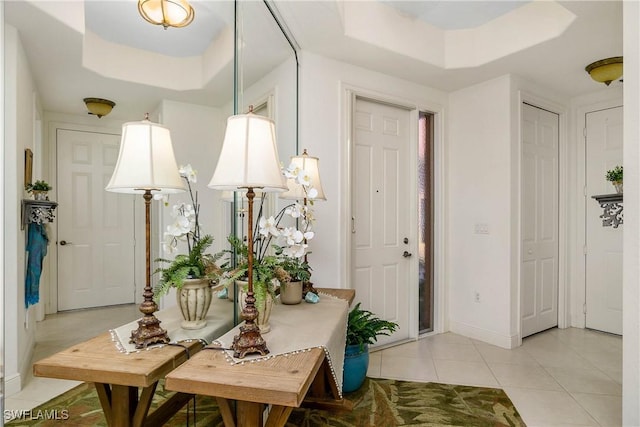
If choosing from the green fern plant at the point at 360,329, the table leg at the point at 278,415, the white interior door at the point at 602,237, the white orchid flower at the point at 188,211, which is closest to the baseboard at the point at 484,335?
the white interior door at the point at 602,237

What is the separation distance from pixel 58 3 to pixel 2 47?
0.19 m

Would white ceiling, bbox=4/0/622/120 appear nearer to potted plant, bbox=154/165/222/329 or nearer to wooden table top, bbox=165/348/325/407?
potted plant, bbox=154/165/222/329

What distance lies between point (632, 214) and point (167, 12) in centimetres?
228

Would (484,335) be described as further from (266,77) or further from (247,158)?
(247,158)

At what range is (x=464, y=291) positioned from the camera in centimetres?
359

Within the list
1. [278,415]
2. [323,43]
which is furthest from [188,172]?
[323,43]

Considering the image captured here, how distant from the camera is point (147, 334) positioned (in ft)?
4.23

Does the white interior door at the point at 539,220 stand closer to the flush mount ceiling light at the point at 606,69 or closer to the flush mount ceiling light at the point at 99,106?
the flush mount ceiling light at the point at 606,69

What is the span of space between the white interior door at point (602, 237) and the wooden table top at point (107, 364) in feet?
13.6

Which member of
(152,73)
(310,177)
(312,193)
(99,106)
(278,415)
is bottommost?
(278,415)

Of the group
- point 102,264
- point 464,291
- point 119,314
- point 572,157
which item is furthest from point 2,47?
point 572,157

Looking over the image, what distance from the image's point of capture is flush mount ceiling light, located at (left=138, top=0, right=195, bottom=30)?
1.29 meters

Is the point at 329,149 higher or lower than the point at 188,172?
higher

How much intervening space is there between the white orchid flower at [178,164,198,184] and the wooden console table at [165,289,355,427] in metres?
0.68
